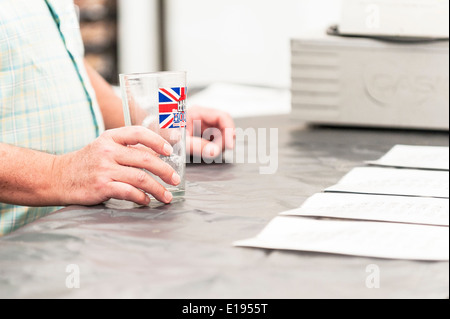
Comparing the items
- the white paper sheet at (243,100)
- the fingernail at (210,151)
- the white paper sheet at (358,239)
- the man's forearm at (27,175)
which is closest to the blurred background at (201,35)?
the white paper sheet at (243,100)

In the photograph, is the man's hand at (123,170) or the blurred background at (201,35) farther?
the blurred background at (201,35)

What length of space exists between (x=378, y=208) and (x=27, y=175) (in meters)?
0.49

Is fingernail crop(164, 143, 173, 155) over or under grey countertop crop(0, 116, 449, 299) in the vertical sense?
over

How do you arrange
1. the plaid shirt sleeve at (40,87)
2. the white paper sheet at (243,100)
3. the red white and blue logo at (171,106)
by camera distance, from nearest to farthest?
the red white and blue logo at (171,106) < the plaid shirt sleeve at (40,87) < the white paper sheet at (243,100)

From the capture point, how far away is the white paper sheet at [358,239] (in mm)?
694

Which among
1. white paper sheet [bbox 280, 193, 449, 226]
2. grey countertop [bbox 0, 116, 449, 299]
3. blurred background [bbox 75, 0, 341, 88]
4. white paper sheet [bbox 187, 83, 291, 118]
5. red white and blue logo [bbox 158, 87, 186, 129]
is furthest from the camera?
blurred background [bbox 75, 0, 341, 88]

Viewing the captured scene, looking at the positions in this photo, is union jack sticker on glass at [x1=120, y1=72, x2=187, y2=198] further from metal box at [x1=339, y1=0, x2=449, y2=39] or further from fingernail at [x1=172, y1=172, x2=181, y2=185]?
metal box at [x1=339, y1=0, x2=449, y2=39]

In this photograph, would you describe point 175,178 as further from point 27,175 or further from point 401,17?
point 401,17

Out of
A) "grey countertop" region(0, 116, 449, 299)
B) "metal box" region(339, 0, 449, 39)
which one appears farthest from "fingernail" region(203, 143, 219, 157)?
"metal box" region(339, 0, 449, 39)

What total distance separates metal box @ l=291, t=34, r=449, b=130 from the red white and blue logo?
71cm

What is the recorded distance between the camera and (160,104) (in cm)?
90

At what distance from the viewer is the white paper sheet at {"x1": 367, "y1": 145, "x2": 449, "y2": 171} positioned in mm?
1143

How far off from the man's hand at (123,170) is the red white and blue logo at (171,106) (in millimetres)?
34

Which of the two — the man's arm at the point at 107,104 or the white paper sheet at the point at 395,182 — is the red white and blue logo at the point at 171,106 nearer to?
the white paper sheet at the point at 395,182
